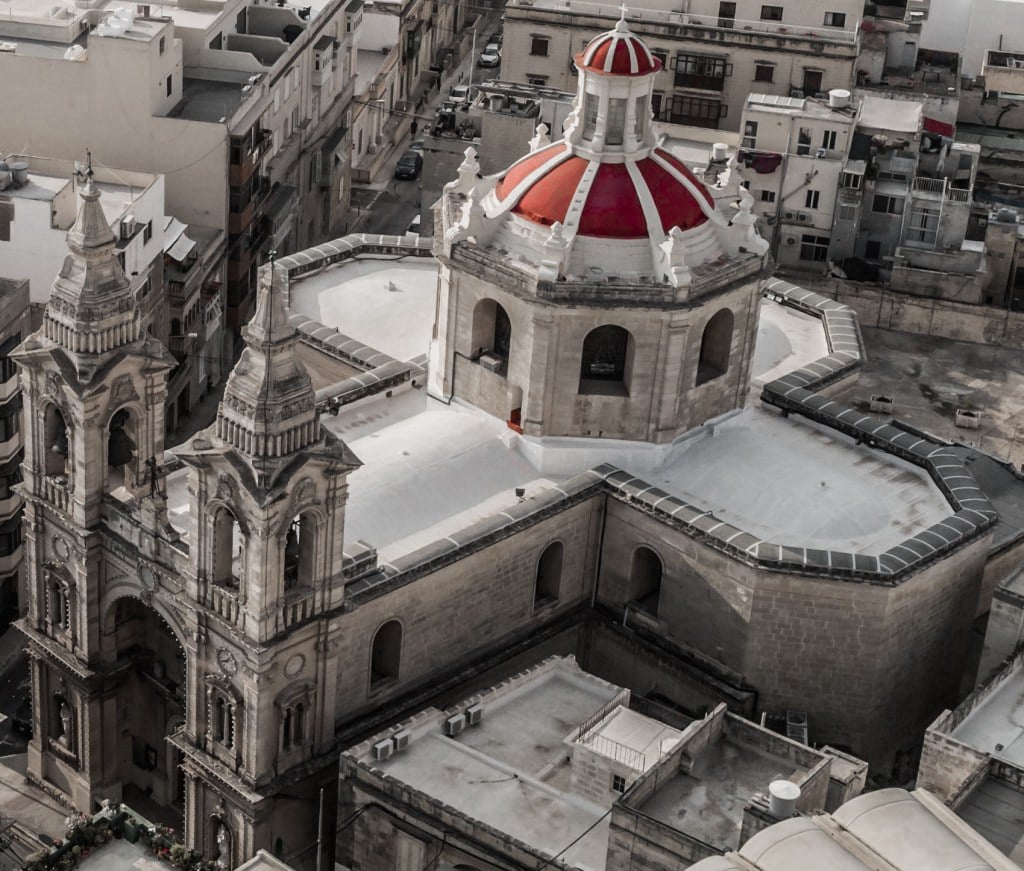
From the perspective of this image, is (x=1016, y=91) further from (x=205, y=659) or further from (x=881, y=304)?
(x=205, y=659)

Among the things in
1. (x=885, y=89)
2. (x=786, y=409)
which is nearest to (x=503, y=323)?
(x=786, y=409)

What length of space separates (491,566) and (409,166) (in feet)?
250

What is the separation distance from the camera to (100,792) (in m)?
112

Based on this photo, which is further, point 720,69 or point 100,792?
point 720,69

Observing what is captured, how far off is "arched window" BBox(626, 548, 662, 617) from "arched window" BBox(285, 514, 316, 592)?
19.0m

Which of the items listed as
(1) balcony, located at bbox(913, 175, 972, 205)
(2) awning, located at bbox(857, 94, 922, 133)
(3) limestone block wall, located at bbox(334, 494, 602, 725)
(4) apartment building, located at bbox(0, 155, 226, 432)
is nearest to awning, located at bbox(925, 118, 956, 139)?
(2) awning, located at bbox(857, 94, 922, 133)

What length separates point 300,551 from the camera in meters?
98.3

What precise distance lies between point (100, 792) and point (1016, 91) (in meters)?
103

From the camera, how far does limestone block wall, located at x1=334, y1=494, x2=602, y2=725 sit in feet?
338

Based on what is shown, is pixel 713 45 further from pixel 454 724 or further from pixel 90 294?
pixel 454 724

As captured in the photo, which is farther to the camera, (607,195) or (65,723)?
(65,723)

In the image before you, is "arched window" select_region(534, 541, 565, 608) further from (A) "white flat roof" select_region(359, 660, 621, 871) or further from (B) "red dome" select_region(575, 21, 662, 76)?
(B) "red dome" select_region(575, 21, 662, 76)

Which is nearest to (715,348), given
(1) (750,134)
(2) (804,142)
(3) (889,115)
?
(1) (750,134)

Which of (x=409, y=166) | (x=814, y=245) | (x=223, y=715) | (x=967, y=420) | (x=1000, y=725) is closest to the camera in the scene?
(x=223, y=715)
